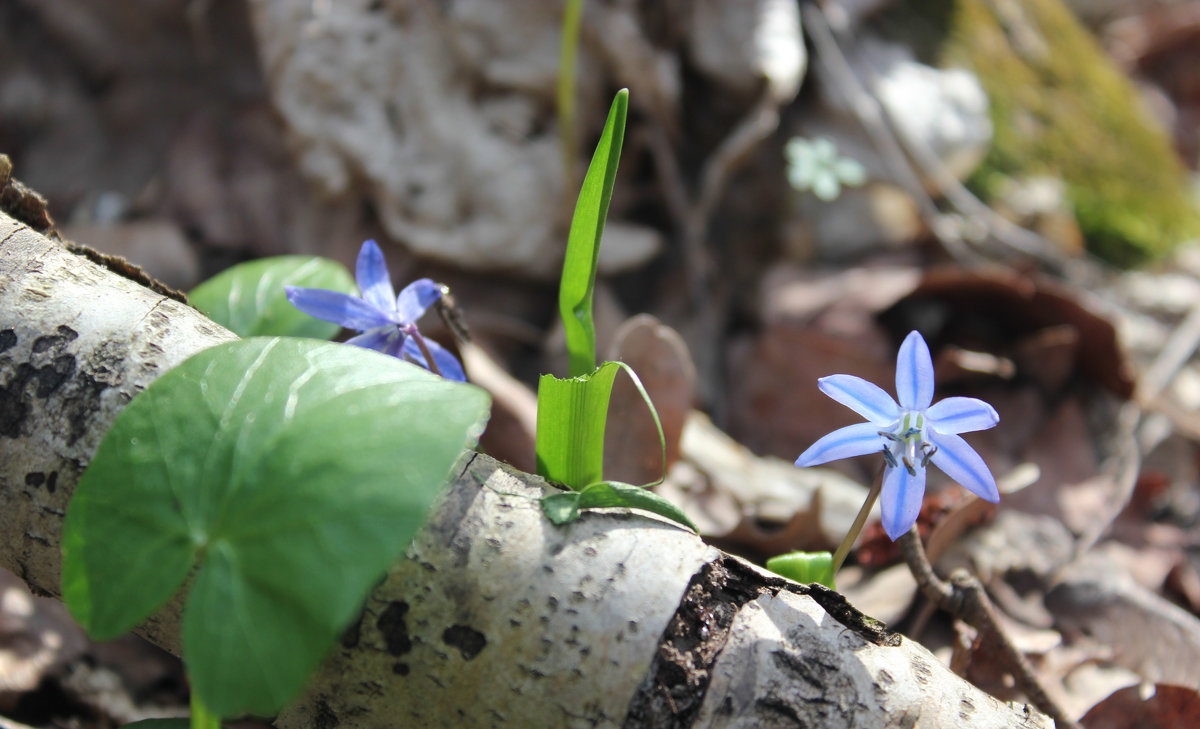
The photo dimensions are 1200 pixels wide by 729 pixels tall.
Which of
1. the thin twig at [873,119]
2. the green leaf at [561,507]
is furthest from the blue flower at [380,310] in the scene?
the thin twig at [873,119]

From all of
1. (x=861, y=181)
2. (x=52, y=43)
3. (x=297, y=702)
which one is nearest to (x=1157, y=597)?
(x=861, y=181)

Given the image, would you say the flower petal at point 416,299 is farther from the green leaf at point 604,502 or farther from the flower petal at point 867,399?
the flower petal at point 867,399

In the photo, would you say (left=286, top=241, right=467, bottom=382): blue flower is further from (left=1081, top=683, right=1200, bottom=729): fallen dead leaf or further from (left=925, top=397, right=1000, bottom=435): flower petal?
(left=1081, top=683, right=1200, bottom=729): fallen dead leaf

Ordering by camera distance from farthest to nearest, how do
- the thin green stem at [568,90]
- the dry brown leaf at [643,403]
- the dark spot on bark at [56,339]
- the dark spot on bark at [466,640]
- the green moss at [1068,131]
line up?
1. the green moss at [1068,131]
2. the thin green stem at [568,90]
3. the dry brown leaf at [643,403]
4. the dark spot on bark at [56,339]
5. the dark spot on bark at [466,640]

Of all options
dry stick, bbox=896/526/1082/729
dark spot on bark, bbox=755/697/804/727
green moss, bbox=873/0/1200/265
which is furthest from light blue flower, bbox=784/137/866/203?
dark spot on bark, bbox=755/697/804/727

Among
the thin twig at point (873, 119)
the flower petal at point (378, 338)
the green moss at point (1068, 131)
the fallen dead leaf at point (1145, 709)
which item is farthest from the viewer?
the green moss at point (1068, 131)

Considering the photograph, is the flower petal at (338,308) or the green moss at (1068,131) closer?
the flower petal at (338,308)

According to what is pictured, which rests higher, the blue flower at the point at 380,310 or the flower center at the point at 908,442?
the blue flower at the point at 380,310

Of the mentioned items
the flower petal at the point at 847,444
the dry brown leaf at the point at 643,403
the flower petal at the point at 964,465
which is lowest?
the dry brown leaf at the point at 643,403
